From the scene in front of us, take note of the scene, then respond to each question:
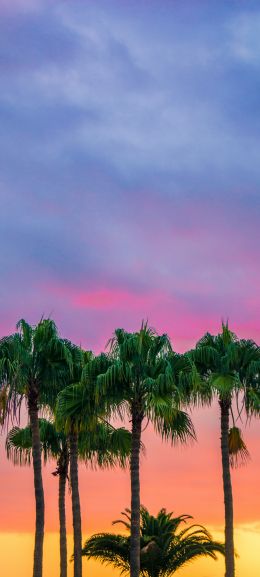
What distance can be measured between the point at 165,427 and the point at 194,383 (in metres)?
2.66

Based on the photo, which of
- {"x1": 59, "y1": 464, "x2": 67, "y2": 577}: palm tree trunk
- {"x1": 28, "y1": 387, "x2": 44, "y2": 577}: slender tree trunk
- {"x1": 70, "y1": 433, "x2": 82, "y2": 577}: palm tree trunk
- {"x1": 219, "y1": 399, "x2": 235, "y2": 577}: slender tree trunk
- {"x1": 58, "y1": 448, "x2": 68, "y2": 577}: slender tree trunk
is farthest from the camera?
{"x1": 59, "y1": 464, "x2": 67, "y2": 577}: palm tree trunk

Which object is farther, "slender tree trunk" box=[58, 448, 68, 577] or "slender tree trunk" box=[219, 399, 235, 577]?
"slender tree trunk" box=[58, 448, 68, 577]

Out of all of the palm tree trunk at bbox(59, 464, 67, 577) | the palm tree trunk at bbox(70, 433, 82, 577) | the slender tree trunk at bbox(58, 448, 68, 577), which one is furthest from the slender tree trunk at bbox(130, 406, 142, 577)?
the palm tree trunk at bbox(59, 464, 67, 577)

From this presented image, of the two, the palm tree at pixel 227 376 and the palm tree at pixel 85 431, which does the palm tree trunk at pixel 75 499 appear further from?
the palm tree at pixel 227 376

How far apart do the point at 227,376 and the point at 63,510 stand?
56.9ft

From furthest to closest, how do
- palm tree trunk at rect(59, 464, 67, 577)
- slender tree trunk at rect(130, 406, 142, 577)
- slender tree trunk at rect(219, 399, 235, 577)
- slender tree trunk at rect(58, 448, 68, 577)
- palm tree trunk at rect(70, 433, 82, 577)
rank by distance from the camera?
palm tree trunk at rect(59, 464, 67, 577)
slender tree trunk at rect(58, 448, 68, 577)
palm tree trunk at rect(70, 433, 82, 577)
slender tree trunk at rect(219, 399, 235, 577)
slender tree trunk at rect(130, 406, 142, 577)

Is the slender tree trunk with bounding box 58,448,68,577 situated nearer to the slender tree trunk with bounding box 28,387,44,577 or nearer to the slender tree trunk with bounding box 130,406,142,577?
the slender tree trunk with bounding box 28,387,44,577

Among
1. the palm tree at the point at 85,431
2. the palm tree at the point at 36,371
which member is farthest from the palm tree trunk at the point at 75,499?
the palm tree at the point at 36,371

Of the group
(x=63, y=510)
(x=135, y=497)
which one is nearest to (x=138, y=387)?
(x=135, y=497)

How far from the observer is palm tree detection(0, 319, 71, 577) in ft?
153

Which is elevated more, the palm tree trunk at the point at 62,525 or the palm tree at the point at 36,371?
the palm tree at the point at 36,371

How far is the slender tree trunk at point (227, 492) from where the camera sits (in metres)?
47.8

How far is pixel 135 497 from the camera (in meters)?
44.9

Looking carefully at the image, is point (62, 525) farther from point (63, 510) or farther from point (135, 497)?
point (135, 497)
